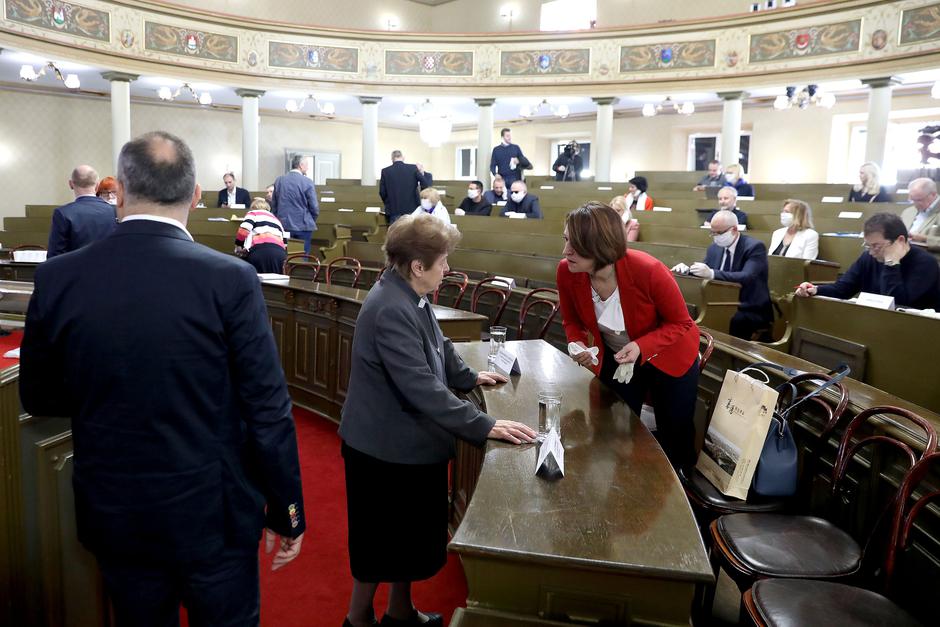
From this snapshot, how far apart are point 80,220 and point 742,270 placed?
4.41 meters

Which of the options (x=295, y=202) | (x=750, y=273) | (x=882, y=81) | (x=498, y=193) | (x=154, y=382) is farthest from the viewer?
(x=882, y=81)

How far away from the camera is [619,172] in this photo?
19203mm

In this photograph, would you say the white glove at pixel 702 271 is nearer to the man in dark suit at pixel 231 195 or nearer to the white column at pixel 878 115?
the white column at pixel 878 115

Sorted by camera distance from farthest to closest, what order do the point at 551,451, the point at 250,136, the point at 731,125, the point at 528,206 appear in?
1. the point at 250,136
2. the point at 731,125
3. the point at 528,206
4. the point at 551,451

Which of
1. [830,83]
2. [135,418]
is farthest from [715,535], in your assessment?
[830,83]

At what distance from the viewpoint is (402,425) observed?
6.95 feet

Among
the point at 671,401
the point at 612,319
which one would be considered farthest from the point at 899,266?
the point at 612,319

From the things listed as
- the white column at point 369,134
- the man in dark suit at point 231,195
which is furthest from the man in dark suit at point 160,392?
the white column at point 369,134

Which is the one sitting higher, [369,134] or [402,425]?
[369,134]

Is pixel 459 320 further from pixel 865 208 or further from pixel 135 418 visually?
pixel 865 208

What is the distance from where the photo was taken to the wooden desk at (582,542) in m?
1.42

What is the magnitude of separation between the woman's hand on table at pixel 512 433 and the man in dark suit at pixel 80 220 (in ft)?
10.5

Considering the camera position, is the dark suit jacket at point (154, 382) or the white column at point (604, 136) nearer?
the dark suit jacket at point (154, 382)

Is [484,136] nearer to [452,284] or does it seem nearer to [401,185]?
[401,185]
